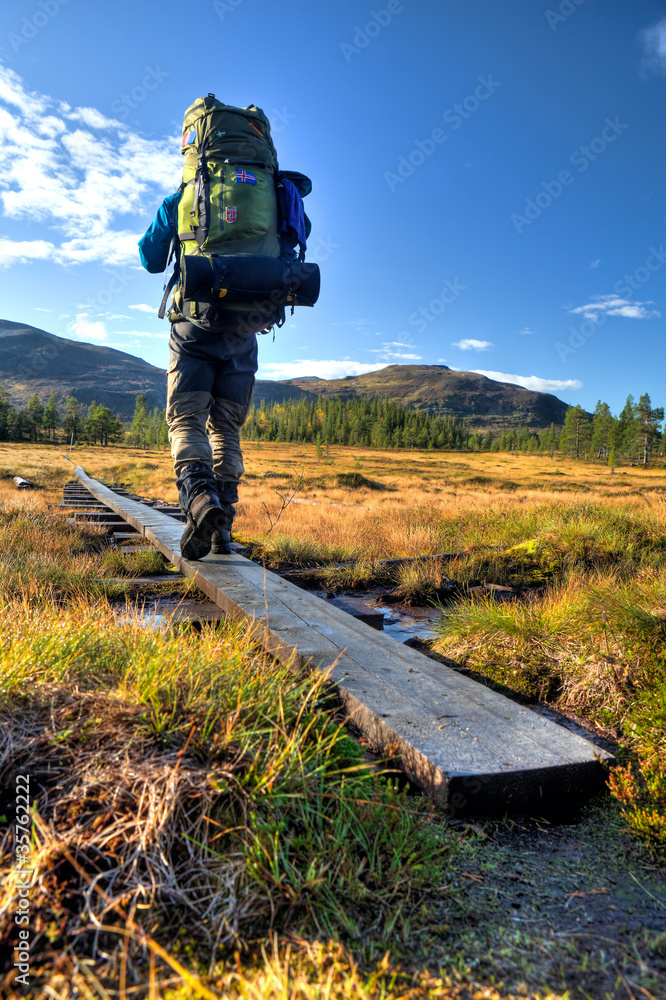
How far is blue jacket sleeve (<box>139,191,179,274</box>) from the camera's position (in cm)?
396

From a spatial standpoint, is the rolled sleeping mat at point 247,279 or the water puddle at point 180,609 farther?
the rolled sleeping mat at point 247,279

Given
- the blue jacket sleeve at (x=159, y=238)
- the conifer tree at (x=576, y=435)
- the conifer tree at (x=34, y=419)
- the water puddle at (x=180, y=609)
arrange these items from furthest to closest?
the conifer tree at (x=576, y=435) < the conifer tree at (x=34, y=419) < the blue jacket sleeve at (x=159, y=238) < the water puddle at (x=180, y=609)

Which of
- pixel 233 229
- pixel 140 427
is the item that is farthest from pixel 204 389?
pixel 140 427

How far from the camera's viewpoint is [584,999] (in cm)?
95

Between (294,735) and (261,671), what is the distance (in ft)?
1.83

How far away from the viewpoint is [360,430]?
126 metres

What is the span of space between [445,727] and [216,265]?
112 inches

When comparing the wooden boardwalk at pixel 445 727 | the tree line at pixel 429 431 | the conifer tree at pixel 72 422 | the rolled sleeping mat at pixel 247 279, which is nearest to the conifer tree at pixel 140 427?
the conifer tree at pixel 72 422

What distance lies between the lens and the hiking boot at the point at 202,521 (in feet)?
12.0

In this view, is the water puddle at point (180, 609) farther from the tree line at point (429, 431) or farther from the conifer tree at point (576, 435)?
the conifer tree at point (576, 435)

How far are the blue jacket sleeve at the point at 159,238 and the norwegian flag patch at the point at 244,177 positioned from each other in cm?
59

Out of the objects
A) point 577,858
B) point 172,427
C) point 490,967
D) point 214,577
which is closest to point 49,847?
point 490,967

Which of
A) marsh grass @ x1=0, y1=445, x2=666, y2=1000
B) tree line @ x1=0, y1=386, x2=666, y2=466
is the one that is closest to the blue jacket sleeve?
marsh grass @ x1=0, y1=445, x2=666, y2=1000

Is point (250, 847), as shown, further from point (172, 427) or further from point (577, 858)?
point (172, 427)
